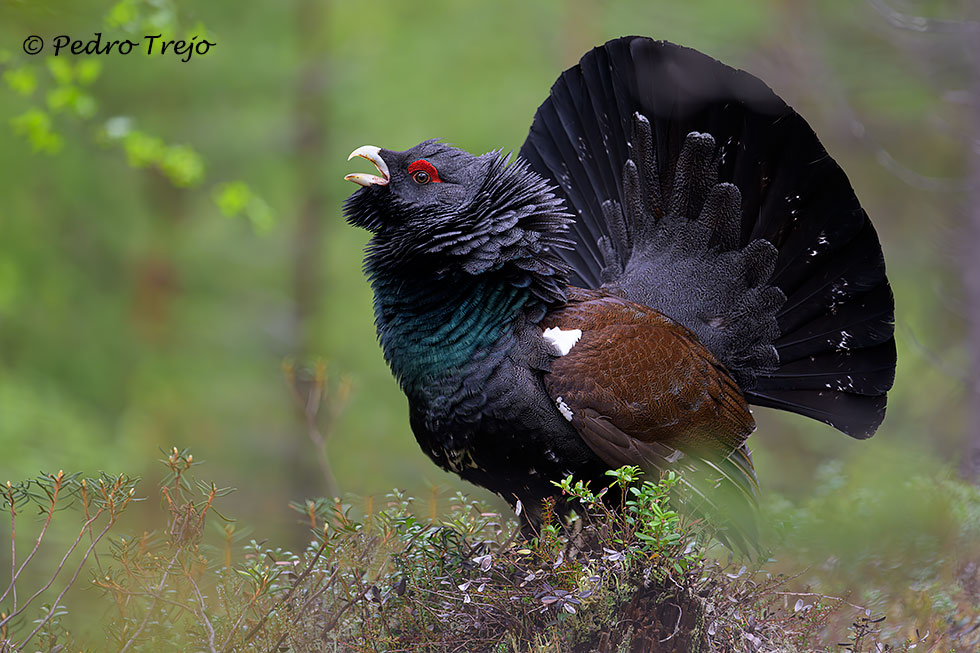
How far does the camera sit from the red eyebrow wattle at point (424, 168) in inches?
148

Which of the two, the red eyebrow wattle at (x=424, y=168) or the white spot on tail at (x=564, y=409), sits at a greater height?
the red eyebrow wattle at (x=424, y=168)

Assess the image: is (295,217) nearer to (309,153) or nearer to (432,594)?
(309,153)

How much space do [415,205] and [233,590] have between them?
1.65m

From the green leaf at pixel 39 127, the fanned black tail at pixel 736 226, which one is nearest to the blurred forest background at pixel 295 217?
the green leaf at pixel 39 127

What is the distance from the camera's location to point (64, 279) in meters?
8.93

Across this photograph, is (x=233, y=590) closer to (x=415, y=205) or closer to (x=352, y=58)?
(x=415, y=205)

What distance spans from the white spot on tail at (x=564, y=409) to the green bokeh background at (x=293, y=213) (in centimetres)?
594

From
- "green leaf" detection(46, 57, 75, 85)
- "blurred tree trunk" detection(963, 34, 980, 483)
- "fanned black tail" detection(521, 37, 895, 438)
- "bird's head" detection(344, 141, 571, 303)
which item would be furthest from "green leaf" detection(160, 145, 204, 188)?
"blurred tree trunk" detection(963, 34, 980, 483)

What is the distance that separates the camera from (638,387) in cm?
350

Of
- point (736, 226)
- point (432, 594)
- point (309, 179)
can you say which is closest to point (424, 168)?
point (736, 226)

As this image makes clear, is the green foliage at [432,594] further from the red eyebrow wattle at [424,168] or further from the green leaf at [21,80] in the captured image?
the green leaf at [21,80]

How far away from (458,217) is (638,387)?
99 cm

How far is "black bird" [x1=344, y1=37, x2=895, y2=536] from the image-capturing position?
343 cm

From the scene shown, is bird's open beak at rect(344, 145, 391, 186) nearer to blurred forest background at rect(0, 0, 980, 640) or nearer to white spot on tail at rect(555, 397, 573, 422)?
white spot on tail at rect(555, 397, 573, 422)
